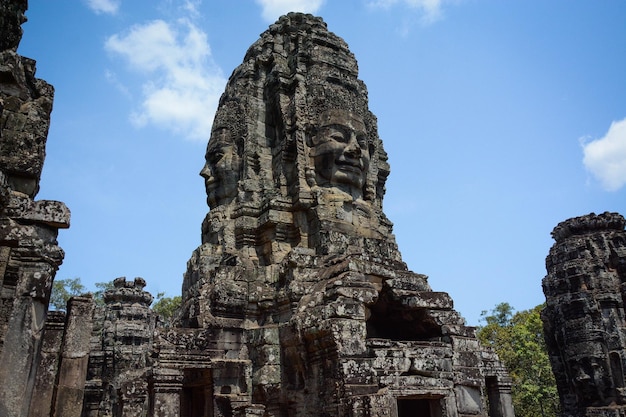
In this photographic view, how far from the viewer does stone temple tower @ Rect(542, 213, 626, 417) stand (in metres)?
16.7

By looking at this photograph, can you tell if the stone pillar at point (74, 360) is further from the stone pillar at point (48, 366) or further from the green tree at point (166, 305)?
the green tree at point (166, 305)

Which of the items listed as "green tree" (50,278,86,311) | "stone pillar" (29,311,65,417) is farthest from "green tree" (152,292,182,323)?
"stone pillar" (29,311,65,417)

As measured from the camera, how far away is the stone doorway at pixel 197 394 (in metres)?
10.4

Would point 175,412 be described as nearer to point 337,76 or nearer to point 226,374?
point 226,374

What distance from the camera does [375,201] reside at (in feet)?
48.7

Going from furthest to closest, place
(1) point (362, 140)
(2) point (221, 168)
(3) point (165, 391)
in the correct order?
(2) point (221, 168), (1) point (362, 140), (3) point (165, 391)

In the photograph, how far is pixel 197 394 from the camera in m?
11.2

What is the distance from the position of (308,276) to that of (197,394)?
10.9 feet

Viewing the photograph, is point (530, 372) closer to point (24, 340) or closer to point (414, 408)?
point (414, 408)

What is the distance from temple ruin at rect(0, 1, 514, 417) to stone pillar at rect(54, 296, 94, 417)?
0.02 meters

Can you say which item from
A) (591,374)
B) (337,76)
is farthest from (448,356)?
(591,374)

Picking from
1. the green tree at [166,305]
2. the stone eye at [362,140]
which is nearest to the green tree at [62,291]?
the green tree at [166,305]

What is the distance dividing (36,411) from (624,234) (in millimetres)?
18442

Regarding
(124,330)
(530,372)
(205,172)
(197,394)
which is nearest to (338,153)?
(205,172)
